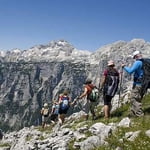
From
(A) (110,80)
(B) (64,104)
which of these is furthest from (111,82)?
(B) (64,104)

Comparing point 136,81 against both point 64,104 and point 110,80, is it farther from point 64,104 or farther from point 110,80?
point 64,104

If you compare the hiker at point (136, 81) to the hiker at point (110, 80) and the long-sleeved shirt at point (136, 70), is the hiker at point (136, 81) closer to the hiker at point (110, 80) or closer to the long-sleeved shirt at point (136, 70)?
the long-sleeved shirt at point (136, 70)

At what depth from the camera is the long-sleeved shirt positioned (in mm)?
18016

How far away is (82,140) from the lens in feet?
52.5

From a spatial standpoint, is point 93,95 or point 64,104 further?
point 64,104

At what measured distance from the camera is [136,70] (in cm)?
1827

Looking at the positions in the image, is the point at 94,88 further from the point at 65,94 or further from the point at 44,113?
the point at 44,113

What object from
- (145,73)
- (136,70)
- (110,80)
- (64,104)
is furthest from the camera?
(64,104)

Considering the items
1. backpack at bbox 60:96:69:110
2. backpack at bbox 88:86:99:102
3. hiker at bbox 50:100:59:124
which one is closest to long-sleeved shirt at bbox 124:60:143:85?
backpack at bbox 88:86:99:102

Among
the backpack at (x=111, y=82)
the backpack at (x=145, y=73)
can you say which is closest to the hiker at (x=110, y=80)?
the backpack at (x=111, y=82)

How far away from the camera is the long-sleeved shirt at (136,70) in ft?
59.1

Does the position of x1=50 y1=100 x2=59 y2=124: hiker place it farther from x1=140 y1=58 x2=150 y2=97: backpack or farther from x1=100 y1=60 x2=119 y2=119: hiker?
x1=140 y1=58 x2=150 y2=97: backpack

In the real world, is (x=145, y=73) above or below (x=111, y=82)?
above

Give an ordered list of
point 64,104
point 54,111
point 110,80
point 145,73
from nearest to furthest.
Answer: point 145,73, point 110,80, point 64,104, point 54,111
